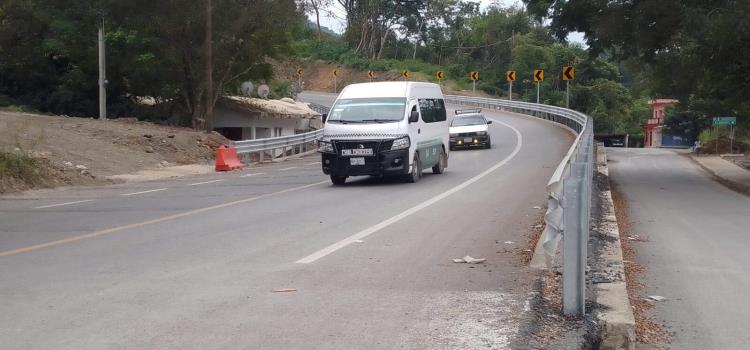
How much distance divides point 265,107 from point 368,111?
1048 inches

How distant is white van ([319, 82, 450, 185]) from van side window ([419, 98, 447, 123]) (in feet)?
0.20

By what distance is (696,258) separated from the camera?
34.7ft

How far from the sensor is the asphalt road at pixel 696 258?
23.0 ft

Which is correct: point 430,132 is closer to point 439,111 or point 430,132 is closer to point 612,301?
point 439,111

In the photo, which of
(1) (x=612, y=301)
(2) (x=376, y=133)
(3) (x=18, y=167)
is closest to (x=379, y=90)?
(2) (x=376, y=133)

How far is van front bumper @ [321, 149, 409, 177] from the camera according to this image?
18.3 m

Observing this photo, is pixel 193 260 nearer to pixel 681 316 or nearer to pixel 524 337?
pixel 524 337

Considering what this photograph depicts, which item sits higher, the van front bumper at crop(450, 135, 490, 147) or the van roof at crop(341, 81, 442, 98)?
the van roof at crop(341, 81, 442, 98)

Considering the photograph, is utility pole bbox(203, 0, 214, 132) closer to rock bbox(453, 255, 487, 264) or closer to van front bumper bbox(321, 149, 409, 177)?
van front bumper bbox(321, 149, 409, 177)

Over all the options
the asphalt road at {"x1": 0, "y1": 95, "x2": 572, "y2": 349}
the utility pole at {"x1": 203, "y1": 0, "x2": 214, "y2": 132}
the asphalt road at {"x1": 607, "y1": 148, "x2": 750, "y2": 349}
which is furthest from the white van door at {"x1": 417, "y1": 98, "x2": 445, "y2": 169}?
the utility pole at {"x1": 203, "y1": 0, "x2": 214, "y2": 132}

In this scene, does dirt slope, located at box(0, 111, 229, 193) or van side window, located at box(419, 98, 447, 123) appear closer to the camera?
van side window, located at box(419, 98, 447, 123)

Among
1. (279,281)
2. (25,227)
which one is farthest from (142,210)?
(279,281)

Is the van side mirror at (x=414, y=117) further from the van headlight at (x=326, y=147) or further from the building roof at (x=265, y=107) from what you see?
the building roof at (x=265, y=107)

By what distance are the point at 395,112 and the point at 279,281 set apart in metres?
11.3
